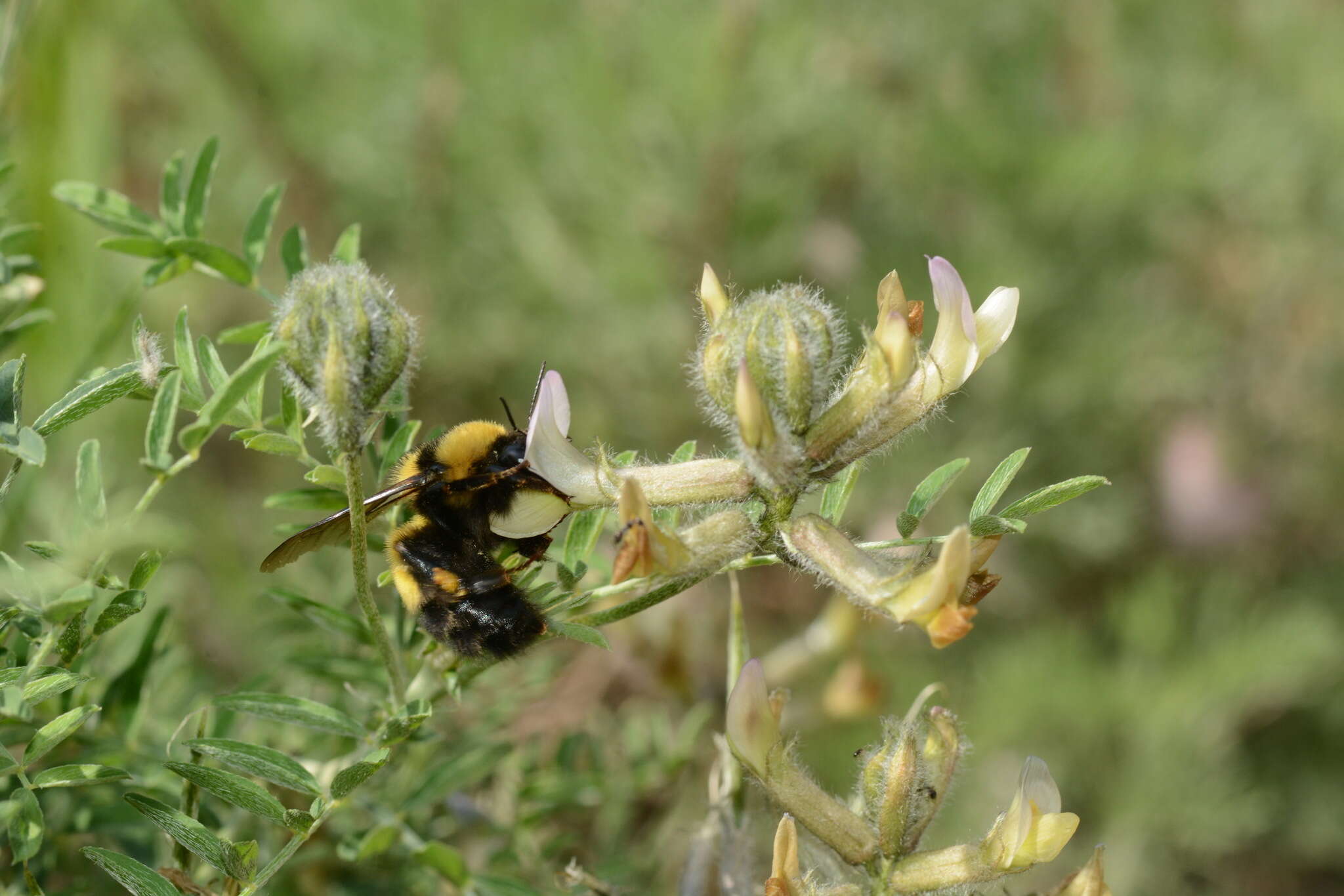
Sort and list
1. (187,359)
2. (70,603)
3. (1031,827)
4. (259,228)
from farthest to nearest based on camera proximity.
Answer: (259,228)
(187,359)
(1031,827)
(70,603)

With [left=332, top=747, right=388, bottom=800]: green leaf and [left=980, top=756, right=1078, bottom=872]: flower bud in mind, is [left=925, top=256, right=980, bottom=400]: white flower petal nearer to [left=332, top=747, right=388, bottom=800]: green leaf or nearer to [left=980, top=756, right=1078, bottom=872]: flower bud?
[left=980, top=756, right=1078, bottom=872]: flower bud

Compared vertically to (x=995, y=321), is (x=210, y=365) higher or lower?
higher

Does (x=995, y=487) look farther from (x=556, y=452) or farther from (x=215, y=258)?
(x=215, y=258)

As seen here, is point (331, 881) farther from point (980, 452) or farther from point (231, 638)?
point (980, 452)

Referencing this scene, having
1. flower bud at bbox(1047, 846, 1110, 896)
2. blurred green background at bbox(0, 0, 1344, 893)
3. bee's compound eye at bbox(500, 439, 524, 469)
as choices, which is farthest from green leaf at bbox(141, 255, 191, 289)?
blurred green background at bbox(0, 0, 1344, 893)

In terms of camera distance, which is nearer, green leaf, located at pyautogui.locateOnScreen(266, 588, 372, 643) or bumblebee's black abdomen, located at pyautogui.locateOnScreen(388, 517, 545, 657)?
bumblebee's black abdomen, located at pyautogui.locateOnScreen(388, 517, 545, 657)

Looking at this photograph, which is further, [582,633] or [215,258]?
[215,258]

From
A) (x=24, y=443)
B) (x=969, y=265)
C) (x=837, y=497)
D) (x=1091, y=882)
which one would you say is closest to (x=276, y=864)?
(x=24, y=443)

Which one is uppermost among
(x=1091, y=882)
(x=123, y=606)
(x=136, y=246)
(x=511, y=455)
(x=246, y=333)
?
(x=136, y=246)
